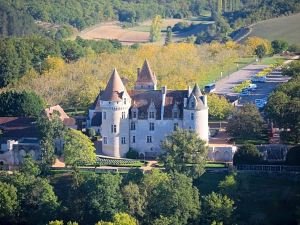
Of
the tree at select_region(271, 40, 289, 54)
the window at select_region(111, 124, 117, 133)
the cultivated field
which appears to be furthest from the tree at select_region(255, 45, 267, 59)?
the window at select_region(111, 124, 117, 133)

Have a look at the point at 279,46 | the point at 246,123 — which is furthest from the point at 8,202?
the point at 279,46

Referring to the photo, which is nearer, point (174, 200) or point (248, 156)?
point (174, 200)

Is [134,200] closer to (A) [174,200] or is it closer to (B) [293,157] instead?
(A) [174,200]

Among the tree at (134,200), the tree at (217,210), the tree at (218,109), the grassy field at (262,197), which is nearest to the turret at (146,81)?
the tree at (218,109)

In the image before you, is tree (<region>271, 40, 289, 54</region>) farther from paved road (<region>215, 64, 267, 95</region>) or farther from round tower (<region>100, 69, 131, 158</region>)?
round tower (<region>100, 69, 131, 158</region>)

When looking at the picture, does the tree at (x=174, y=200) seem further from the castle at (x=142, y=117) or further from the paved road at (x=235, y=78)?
the paved road at (x=235, y=78)

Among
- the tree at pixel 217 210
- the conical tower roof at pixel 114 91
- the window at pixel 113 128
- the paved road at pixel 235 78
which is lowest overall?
the tree at pixel 217 210

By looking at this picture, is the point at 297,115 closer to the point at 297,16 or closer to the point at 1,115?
the point at 1,115
